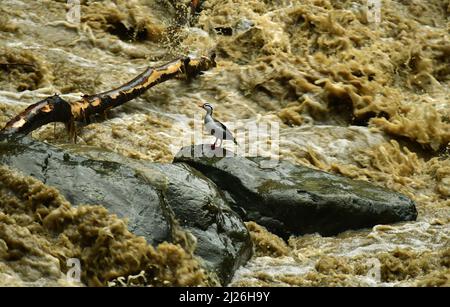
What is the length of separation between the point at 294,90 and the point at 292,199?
3.93 meters

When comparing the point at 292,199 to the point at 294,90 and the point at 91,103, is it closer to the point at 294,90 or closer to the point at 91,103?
the point at 91,103

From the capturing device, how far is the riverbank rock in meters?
5.72

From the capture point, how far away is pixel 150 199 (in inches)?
230

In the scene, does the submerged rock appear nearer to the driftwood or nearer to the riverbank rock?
the riverbank rock

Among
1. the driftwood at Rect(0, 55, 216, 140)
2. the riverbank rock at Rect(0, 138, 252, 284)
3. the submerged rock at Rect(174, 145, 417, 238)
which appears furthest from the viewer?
the driftwood at Rect(0, 55, 216, 140)

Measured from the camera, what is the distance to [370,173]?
9.03m

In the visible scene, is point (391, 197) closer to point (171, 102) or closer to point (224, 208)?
point (224, 208)

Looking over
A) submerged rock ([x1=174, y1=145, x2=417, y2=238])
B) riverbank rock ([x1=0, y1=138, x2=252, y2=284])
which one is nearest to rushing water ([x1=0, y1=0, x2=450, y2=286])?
submerged rock ([x1=174, y1=145, x2=417, y2=238])

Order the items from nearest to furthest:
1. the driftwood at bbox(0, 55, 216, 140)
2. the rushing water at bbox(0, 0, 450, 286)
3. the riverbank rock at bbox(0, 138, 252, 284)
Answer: the riverbank rock at bbox(0, 138, 252, 284), the rushing water at bbox(0, 0, 450, 286), the driftwood at bbox(0, 55, 216, 140)

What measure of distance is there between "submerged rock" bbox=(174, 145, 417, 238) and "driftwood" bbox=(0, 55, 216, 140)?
1.56 m

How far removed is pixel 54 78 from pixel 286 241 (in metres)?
4.43

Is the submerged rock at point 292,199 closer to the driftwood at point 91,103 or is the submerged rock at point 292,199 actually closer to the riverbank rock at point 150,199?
the riverbank rock at point 150,199
